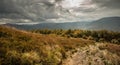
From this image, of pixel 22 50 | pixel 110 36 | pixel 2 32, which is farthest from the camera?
pixel 110 36

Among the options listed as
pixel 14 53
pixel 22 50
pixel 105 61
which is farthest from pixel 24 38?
pixel 105 61

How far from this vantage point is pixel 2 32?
25812 mm

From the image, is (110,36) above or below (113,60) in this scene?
below

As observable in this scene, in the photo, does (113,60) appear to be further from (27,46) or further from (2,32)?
(2,32)

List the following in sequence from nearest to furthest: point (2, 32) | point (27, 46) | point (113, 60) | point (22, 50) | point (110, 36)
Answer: point (113, 60)
point (22, 50)
point (27, 46)
point (2, 32)
point (110, 36)

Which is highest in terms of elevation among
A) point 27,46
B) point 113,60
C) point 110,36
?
point 27,46

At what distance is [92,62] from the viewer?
17.7 m

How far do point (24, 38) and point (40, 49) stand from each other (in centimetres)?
454

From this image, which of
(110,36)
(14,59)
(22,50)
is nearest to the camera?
(14,59)

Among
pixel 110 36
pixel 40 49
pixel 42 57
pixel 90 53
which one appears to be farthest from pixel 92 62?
pixel 110 36

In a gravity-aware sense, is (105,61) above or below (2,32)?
below

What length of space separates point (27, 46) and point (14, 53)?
3.85 metres

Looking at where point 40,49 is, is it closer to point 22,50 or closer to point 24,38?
point 22,50

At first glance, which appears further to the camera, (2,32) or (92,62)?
(2,32)
